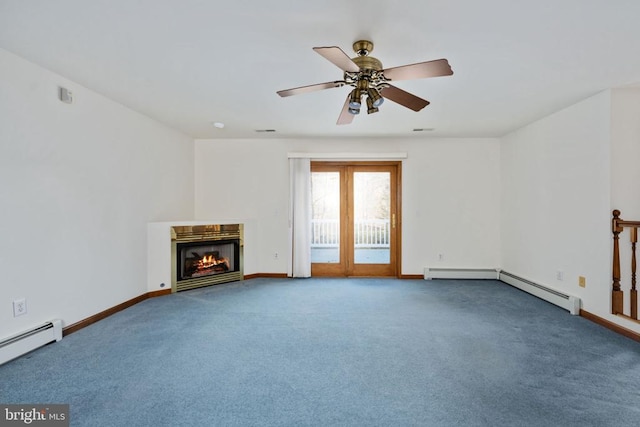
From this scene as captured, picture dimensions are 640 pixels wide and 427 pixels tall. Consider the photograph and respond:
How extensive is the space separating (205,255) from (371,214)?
9.39 feet

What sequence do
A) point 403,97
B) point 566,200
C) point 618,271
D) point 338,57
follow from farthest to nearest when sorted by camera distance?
1. point 566,200
2. point 618,271
3. point 403,97
4. point 338,57

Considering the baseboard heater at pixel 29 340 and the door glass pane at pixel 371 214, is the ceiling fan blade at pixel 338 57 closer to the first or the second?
the baseboard heater at pixel 29 340

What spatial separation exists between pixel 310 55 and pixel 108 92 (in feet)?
7.56

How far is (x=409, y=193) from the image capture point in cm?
513

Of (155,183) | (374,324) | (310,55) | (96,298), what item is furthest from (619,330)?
(155,183)

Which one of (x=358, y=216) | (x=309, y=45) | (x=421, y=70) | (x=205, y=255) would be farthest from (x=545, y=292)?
(x=205, y=255)

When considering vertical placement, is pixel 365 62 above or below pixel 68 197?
above

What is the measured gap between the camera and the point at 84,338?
2762 mm

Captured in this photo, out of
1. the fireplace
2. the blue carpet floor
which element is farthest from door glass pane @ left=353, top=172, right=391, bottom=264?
the fireplace

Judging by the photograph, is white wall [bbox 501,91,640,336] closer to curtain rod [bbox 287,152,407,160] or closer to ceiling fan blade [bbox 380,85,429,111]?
curtain rod [bbox 287,152,407,160]

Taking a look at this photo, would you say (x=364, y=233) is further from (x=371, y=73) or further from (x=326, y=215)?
(x=371, y=73)

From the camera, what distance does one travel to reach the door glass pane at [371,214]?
5.25 m

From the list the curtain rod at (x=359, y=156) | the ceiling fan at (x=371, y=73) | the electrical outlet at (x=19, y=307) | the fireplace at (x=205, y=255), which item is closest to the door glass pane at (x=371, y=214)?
the curtain rod at (x=359, y=156)

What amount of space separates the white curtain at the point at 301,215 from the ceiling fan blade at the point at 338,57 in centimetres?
316
